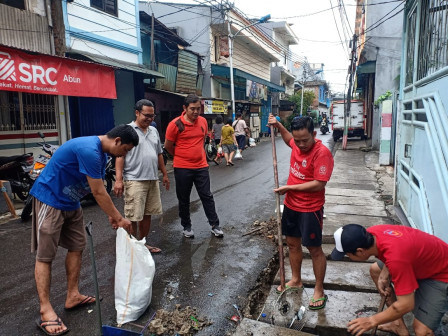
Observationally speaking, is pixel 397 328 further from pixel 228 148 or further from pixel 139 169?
pixel 228 148

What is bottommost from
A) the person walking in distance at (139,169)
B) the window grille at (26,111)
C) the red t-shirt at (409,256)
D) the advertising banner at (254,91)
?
the red t-shirt at (409,256)

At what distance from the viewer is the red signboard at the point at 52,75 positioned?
6.82 metres

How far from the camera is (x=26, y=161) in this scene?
23.3ft

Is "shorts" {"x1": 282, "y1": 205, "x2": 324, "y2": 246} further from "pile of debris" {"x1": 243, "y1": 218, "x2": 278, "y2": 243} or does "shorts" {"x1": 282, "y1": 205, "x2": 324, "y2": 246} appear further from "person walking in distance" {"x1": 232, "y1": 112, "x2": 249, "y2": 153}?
"person walking in distance" {"x1": 232, "y1": 112, "x2": 249, "y2": 153}

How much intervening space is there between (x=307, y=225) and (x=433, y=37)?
300cm

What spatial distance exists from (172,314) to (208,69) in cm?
1776

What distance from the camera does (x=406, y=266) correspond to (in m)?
2.21

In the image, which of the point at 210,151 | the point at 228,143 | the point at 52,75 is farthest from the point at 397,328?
the point at 210,151

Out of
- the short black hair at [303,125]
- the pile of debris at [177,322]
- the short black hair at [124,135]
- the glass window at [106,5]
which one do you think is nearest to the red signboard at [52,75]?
the glass window at [106,5]

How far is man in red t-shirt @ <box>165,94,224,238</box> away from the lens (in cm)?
457

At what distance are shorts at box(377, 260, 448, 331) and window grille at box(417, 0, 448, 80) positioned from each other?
231 centimetres

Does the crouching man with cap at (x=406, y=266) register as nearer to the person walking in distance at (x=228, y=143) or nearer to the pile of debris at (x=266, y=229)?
the pile of debris at (x=266, y=229)

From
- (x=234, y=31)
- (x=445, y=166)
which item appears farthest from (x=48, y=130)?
(x=234, y=31)

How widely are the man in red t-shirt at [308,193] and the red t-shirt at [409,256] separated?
711 millimetres
